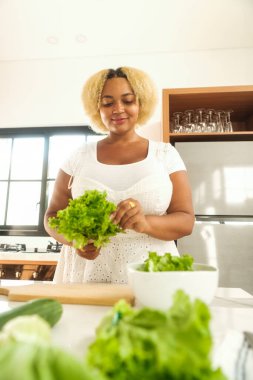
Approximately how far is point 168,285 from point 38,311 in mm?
224

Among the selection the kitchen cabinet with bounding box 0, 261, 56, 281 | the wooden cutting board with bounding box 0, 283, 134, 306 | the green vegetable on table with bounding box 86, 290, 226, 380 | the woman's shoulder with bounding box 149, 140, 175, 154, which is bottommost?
the kitchen cabinet with bounding box 0, 261, 56, 281

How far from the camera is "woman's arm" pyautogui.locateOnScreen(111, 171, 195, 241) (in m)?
0.91

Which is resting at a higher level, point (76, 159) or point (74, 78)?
point (74, 78)

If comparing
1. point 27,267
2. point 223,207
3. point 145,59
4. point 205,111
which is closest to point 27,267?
point 27,267

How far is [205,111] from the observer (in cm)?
263

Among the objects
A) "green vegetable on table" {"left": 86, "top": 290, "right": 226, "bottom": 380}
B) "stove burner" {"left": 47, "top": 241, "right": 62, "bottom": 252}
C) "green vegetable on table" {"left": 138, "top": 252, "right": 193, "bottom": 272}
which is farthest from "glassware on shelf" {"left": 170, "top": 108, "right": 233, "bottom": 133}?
"green vegetable on table" {"left": 86, "top": 290, "right": 226, "bottom": 380}

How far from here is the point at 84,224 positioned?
31.3 inches

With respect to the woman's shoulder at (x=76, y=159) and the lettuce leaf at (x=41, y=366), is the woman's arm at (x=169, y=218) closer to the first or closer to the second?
the woman's shoulder at (x=76, y=159)

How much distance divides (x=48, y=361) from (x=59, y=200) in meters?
1.11

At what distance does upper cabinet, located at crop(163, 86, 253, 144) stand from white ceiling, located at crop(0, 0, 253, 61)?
2.63ft

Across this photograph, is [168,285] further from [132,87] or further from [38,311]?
[132,87]

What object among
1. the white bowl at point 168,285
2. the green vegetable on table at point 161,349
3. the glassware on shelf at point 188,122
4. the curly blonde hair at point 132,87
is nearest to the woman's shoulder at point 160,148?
the curly blonde hair at point 132,87

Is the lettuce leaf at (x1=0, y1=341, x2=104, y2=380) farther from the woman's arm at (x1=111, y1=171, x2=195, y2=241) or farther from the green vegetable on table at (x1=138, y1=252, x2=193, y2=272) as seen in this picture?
the woman's arm at (x1=111, y1=171, x2=195, y2=241)

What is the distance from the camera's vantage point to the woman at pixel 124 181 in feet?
3.76
